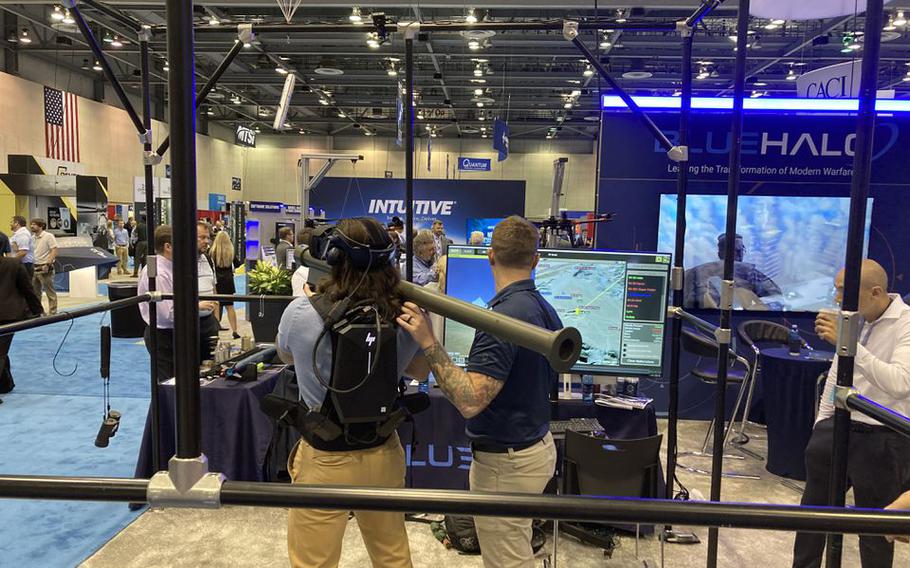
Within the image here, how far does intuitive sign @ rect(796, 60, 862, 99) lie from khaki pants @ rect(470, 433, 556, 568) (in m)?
5.07

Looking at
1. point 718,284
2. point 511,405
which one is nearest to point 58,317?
point 511,405

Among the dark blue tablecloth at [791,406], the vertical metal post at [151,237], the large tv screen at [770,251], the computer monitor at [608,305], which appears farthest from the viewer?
the large tv screen at [770,251]

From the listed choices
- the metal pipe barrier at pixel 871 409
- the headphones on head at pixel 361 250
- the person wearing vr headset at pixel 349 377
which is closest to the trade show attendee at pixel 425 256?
the person wearing vr headset at pixel 349 377

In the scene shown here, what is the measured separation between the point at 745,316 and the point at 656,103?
6.96 feet

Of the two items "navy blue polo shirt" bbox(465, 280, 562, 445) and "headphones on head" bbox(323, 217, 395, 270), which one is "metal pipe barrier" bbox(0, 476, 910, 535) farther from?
"navy blue polo shirt" bbox(465, 280, 562, 445)

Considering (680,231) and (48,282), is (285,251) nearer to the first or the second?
(48,282)

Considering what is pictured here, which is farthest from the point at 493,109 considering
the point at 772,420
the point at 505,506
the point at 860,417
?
the point at 505,506

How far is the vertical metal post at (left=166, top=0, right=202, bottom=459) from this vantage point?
859 mm

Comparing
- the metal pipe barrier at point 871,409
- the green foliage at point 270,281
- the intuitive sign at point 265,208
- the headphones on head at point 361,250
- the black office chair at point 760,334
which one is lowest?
the black office chair at point 760,334

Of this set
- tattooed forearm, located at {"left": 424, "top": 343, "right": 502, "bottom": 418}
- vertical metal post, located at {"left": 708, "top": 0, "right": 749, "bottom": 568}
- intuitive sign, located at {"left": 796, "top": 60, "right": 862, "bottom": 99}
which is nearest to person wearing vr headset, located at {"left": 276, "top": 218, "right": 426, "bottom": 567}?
tattooed forearm, located at {"left": 424, "top": 343, "right": 502, "bottom": 418}

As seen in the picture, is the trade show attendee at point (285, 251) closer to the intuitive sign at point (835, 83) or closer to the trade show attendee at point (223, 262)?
the trade show attendee at point (223, 262)

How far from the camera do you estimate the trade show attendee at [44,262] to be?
33.4ft

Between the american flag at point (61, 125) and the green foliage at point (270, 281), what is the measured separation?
1236 centimetres

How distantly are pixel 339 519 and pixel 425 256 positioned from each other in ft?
15.9
